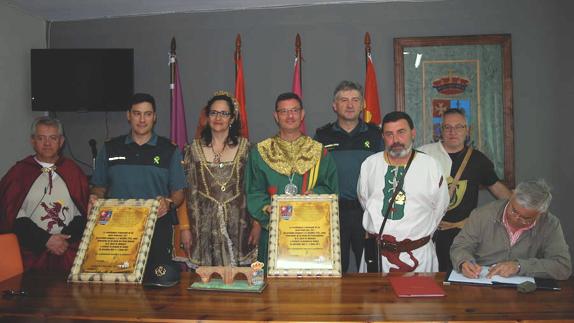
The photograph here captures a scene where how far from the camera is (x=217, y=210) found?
3018mm

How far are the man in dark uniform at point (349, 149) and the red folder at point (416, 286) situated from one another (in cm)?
101

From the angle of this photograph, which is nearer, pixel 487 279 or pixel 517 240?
pixel 487 279

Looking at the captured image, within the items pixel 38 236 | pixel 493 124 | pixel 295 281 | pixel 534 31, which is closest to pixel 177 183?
pixel 38 236

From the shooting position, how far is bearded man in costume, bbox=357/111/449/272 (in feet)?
8.63

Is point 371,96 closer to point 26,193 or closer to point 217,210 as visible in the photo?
point 217,210

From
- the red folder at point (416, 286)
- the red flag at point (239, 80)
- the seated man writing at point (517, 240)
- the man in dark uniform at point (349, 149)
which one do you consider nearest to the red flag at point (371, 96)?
the man in dark uniform at point (349, 149)

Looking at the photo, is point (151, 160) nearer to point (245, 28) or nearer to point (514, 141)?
point (245, 28)

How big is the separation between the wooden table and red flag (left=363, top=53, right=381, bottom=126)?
2.44 metres

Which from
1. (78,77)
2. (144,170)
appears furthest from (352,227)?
(78,77)

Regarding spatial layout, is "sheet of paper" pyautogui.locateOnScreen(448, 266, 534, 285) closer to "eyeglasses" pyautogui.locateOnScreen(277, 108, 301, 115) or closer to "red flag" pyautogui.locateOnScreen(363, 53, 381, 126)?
"eyeglasses" pyautogui.locateOnScreen(277, 108, 301, 115)

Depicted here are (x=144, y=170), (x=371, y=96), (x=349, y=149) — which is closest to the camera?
(x=144, y=170)

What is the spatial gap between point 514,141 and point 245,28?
2897mm

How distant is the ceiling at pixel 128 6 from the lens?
4469mm

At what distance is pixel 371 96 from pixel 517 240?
89.2 inches
